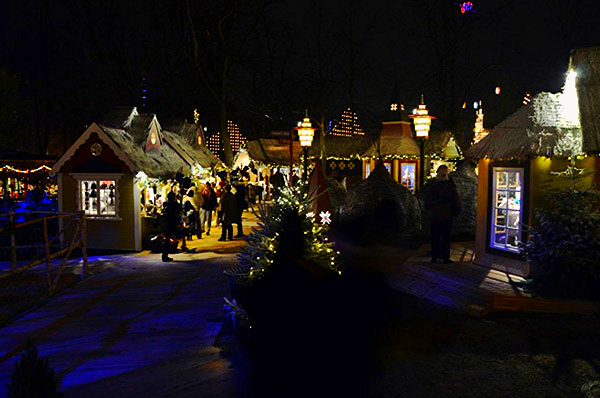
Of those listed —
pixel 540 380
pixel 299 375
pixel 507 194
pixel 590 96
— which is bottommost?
pixel 540 380

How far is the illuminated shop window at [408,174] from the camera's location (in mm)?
31234

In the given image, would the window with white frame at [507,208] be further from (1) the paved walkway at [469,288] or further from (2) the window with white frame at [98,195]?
(2) the window with white frame at [98,195]

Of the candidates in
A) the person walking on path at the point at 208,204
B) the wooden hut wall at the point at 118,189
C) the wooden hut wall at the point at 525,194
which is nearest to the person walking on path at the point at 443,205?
the wooden hut wall at the point at 525,194

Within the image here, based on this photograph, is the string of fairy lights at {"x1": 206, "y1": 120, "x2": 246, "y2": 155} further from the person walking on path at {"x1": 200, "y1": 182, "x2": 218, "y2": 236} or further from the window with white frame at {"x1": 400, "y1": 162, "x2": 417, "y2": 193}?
the person walking on path at {"x1": 200, "y1": 182, "x2": 218, "y2": 236}

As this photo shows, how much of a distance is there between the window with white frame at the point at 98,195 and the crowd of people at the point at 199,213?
188cm

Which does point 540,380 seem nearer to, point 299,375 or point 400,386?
point 400,386

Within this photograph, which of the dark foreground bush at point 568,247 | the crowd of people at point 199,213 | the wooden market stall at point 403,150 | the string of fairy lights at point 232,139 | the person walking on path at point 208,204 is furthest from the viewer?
the string of fairy lights at point 232,139

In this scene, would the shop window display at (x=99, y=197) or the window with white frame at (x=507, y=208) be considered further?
the shop window display at (x=99, y=197)

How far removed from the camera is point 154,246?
15.4 metres

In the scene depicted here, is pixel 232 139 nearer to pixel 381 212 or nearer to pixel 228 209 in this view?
pixel 228 209

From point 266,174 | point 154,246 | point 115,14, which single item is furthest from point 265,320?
point 266,174

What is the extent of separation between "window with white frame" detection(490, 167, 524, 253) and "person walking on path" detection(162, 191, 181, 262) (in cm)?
763

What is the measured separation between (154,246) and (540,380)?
38.3ft

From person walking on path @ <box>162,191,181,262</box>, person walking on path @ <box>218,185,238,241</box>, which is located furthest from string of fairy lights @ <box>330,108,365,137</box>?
person walking on path @ <box>162,191,181,262</box>
